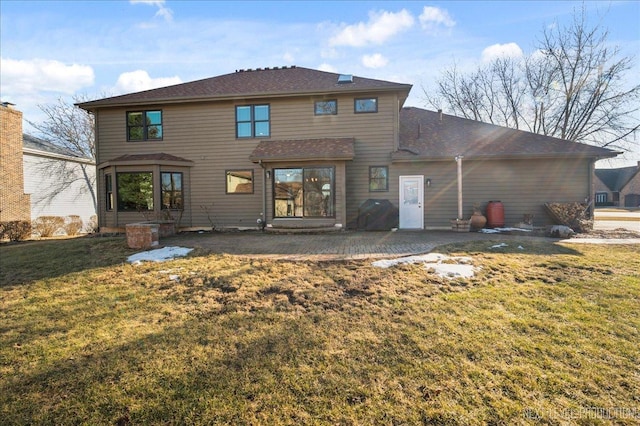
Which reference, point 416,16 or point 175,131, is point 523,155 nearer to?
point 416,16

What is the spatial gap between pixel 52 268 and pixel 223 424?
640 centimetres

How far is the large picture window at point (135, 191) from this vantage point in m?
12.3

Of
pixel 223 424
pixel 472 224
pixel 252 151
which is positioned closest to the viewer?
pixel 223 424

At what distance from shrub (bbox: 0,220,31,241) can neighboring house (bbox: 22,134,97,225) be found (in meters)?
5.29

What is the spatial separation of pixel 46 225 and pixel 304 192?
11410mm

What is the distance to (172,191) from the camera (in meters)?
12.6

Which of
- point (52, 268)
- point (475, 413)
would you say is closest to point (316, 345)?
point (475, 413)

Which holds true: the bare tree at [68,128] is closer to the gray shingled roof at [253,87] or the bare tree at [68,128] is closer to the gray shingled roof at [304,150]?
the gray shingled roof at [253,87]

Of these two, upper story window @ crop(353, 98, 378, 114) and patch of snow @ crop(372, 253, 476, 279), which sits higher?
upper story window @ crop(353, 98, 378, 114)

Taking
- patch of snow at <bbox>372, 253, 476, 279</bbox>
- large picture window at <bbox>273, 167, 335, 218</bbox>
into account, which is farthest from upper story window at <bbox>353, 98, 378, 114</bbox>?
patch of snow at <bbox>372, 253, 476, 279</bbox>

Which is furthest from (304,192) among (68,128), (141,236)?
(68,128)

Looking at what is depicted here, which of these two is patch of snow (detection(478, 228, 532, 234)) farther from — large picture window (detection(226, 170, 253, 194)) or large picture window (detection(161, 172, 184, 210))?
large picture window (detection(161, 172, 184, 210))

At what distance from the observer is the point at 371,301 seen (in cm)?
426

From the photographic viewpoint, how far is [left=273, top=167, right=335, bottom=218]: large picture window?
11547mm
